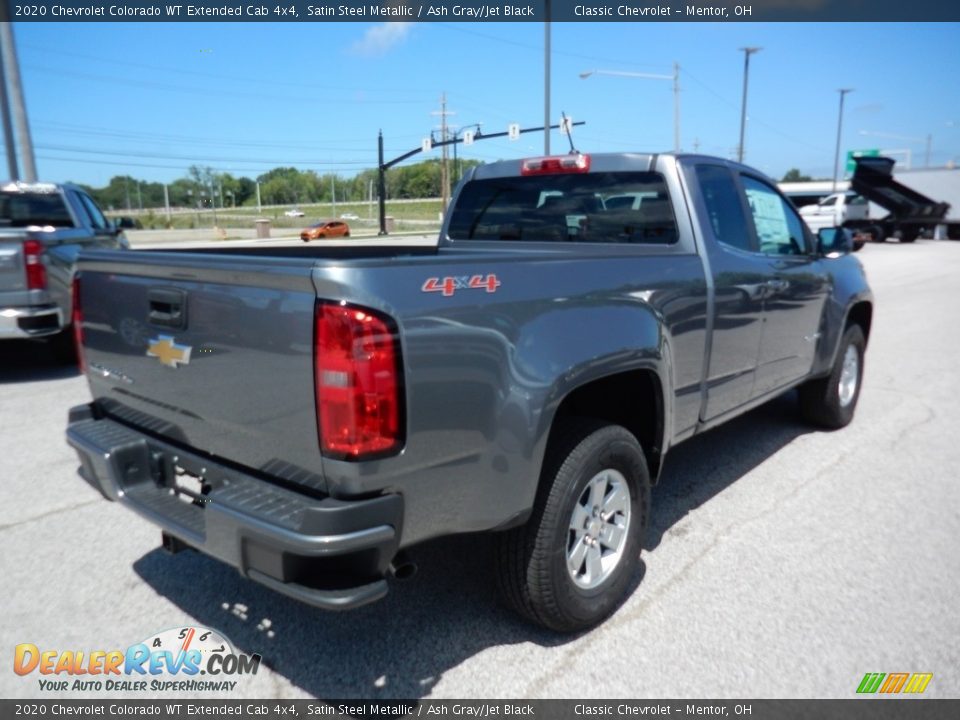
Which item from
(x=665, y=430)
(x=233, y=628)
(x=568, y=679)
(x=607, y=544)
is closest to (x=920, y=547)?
(x=665, y=430)

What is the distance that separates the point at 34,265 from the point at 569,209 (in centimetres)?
535

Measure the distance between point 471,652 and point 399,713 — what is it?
39cm

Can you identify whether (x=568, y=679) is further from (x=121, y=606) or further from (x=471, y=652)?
(x=121, y=606)

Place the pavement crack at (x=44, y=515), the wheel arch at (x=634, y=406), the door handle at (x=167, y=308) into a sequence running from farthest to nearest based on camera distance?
1. the pavement crack at (x=44, y=515)
2. the wheel arch at (x=634, y=406)
3. the door handle at (x=167, y=308)

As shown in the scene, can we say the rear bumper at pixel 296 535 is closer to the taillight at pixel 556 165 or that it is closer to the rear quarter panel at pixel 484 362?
the rear quarter panel at pixel 484 362

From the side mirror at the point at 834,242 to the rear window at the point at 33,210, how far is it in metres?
7.47

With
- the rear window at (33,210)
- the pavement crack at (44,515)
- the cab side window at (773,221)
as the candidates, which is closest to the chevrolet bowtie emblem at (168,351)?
the pavement crack at (44,515)

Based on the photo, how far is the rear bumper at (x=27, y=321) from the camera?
259 inches

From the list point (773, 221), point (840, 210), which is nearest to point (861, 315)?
point (773, 221)

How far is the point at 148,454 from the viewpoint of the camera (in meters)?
2.70

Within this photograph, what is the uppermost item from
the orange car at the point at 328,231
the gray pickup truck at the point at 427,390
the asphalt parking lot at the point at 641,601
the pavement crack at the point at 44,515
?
the gray pickup truck at the point at 427,390

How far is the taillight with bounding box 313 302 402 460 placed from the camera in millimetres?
2006

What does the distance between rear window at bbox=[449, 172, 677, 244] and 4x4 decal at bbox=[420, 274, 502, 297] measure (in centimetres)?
160

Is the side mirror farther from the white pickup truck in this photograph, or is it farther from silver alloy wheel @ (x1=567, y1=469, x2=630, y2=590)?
the white pickup truck
